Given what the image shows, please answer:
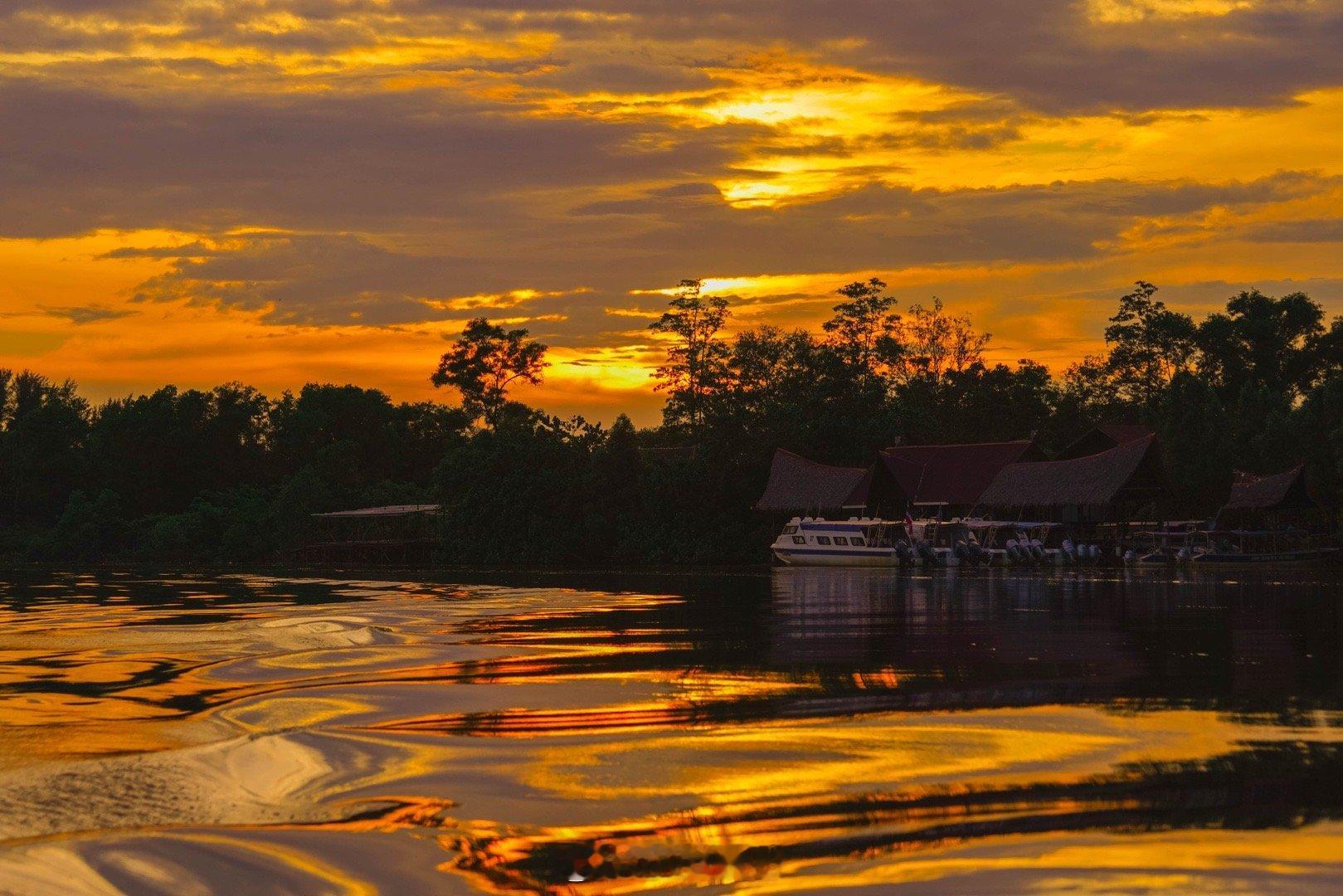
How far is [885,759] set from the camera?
12.2 m

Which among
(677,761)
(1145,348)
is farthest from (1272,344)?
(677,761)

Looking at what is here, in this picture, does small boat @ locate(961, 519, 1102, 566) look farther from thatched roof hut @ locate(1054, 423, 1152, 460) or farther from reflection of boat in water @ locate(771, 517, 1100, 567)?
thatched roof hut @ locate(1054, 423, 1152, 460)

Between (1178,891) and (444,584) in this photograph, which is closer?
(1178,891)

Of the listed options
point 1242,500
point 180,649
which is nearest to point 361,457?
point 1242,500

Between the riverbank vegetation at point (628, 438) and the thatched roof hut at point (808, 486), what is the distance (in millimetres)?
2816

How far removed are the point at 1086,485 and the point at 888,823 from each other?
59.9 meters

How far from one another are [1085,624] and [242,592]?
2811cm

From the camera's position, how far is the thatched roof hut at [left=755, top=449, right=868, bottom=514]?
7525 centimetres

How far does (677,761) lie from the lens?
12.4 m

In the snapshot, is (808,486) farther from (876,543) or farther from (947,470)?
(947,470)

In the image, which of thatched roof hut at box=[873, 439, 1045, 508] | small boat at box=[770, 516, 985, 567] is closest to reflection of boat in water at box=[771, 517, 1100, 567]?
small boat at box=[770, 516, 985, 567]

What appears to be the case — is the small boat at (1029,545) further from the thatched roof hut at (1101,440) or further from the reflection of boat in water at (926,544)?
the thatched roof hut at (1101,440)

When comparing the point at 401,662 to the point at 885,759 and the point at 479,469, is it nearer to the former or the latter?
the point at 885,759

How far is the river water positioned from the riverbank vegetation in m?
50.7
